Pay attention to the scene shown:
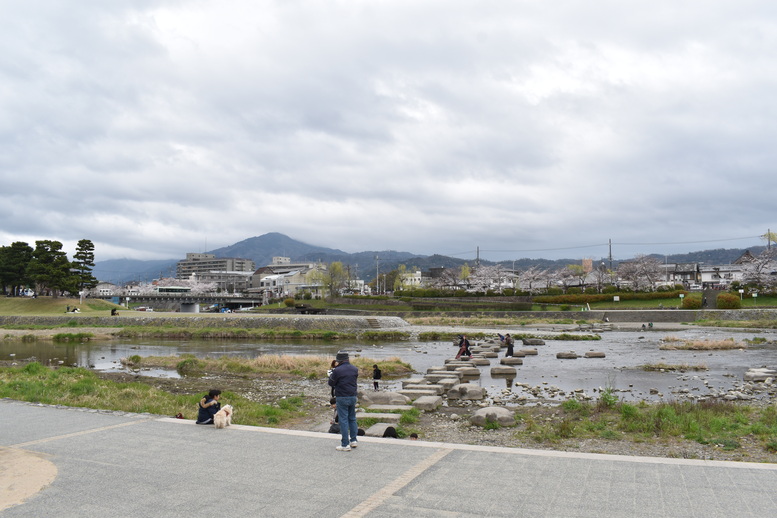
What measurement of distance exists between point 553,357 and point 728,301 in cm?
4621

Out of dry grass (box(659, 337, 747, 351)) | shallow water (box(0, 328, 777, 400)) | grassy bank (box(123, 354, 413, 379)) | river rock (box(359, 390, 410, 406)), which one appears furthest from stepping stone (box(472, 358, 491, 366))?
dry grass (box(659, 337, 747, 351))

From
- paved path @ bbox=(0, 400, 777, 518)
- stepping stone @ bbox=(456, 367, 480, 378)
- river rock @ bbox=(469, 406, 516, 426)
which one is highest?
paved path @ bbox=(0, 400, 777, 518)

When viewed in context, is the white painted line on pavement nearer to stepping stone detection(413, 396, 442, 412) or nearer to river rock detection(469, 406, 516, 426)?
river rock detection(469, 406, 516, 426)

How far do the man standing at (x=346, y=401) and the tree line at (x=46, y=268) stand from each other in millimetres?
79967

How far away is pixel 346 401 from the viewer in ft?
31.5

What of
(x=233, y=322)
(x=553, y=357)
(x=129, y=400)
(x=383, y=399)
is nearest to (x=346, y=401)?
(x=383, y=399)

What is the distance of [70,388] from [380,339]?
36009 millimetres

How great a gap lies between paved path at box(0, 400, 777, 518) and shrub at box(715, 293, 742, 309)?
68.6 metres

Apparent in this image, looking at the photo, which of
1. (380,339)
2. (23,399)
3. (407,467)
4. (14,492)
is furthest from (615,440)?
(380,339)

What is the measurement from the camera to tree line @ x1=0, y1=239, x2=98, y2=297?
76.2 metres

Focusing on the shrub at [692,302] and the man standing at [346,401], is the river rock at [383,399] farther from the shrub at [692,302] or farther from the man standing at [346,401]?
the shrub at [692,302]

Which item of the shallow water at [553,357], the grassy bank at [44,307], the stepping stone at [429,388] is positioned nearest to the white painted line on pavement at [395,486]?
the stepping stone at [429,388]

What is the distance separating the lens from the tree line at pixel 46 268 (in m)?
76.2

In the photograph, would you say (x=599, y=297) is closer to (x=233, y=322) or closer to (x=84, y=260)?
(x=233, y=322)
